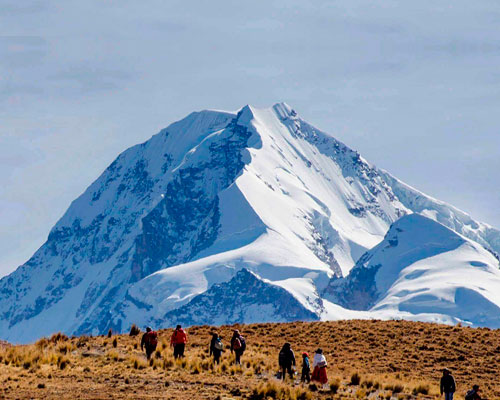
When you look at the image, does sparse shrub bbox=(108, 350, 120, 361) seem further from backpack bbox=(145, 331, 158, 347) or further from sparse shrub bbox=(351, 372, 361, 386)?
sparse shrub bbox=(351, 372, 361, 386)

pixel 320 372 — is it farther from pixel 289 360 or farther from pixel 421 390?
pixel 421 390

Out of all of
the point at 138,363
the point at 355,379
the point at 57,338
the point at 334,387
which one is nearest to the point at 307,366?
the point at 334,387

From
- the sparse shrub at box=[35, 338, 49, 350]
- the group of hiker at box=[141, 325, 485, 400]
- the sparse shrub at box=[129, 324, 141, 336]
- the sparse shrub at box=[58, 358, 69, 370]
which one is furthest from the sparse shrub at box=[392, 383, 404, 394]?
the sparse shrub at box=[129, 324, 141, 336]

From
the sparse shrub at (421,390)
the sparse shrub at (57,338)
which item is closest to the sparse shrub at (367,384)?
the sparse shrub at (421,390)

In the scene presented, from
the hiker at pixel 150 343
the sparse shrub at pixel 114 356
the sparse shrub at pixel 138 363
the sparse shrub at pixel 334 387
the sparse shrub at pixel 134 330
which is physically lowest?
the sparse shrub at pixel 334 387

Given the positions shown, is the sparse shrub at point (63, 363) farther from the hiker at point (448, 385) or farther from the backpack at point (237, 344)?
the hiker at point (448, 385)

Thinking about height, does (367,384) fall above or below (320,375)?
below

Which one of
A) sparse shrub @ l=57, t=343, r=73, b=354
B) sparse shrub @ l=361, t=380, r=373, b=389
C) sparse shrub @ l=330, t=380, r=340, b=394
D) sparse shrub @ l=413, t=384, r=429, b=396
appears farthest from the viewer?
sparse shrub @ l=57, t=343, r=73, b=354

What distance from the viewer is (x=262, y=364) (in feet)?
177

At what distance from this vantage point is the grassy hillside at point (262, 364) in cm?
4559

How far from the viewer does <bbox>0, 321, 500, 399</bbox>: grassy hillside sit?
1795 inches

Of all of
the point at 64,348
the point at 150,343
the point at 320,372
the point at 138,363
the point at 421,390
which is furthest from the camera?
the point at 64,348

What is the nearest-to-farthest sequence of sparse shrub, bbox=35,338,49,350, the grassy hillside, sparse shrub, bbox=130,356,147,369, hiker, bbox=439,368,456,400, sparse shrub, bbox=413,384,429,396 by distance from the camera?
hiker, bbox=439,368,456,400, the grassy hillside, sparse shrub, bbox=413,384,429,396, sparse shrub, bbox=130,356,147,369, sparse shrub, bbox=35,338,49,350

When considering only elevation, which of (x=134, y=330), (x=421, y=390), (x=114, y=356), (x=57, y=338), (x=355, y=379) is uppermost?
(x=134, y=330)
